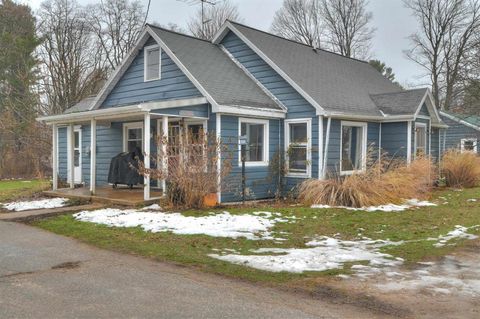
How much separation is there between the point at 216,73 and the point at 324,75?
4627 mm

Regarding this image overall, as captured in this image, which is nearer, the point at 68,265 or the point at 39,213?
the point at 68,265

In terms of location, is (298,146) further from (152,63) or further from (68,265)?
(68,265)

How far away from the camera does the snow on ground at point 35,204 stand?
1141 cm

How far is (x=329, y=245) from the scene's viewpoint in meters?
7.15

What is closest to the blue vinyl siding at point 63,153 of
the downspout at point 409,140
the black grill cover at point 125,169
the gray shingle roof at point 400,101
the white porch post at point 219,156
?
the black grill cover at point 125,169

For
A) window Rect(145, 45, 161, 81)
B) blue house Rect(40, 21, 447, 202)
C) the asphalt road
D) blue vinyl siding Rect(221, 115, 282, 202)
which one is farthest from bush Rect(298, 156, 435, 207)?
the asphalt road

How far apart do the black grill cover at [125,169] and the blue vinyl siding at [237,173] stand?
133 inches

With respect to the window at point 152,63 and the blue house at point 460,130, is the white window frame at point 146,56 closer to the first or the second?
the window at point 152,63

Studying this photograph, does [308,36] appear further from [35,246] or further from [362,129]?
[35,246]

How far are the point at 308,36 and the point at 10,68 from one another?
22819mm

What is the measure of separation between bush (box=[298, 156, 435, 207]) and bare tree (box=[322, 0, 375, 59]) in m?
26.1

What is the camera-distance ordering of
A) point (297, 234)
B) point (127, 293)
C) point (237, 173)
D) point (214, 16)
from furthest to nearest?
point (214, 16), point (237, 173), point (297, 234), point (127, 293)

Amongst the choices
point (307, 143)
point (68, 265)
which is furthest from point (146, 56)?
point (68, 265)

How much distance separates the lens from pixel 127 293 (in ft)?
15.8
